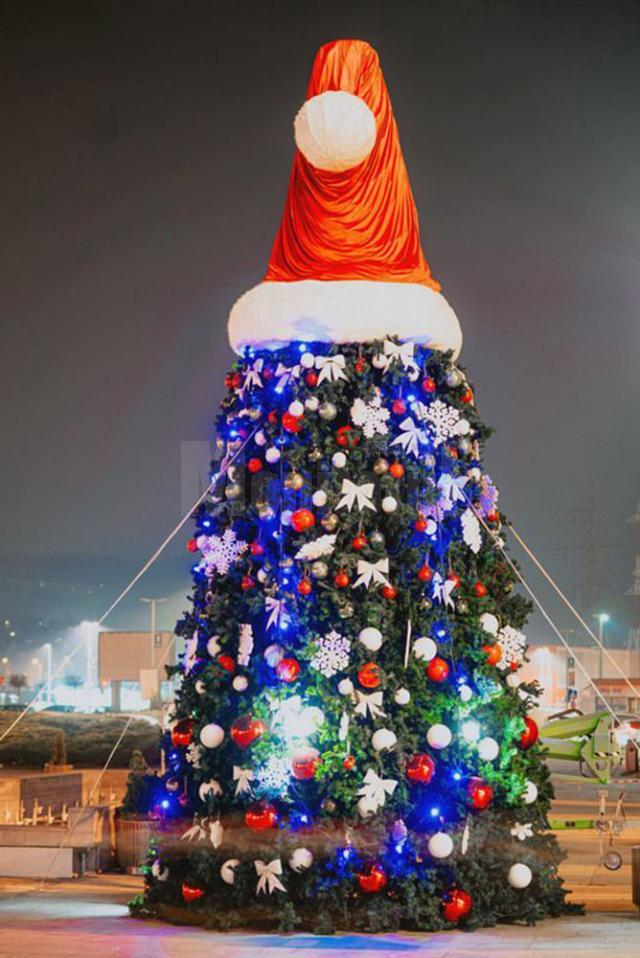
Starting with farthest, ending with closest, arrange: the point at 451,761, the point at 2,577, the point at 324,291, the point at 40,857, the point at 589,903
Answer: the point at 2,577, the point at 40,857, the point at 589,903, the point at 324,291, the point at 451,761

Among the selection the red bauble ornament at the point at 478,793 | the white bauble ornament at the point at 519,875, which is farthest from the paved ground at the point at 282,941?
the red bauble ornament at the point at 478,793

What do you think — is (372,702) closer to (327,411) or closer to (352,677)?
(352,677)

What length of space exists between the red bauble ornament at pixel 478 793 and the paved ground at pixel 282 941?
2.31 ft

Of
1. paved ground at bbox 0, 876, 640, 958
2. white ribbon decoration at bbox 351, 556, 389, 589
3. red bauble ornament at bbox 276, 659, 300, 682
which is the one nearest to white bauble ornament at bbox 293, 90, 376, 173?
white ribbon decoration at bbox 351, 556, 389, 589

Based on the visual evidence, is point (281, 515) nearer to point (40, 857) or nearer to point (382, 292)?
point (382, 292)

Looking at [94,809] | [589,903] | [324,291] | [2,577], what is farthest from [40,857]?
[2,577]

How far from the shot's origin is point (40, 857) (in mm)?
10539

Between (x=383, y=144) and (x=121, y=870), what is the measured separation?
6.58 meters

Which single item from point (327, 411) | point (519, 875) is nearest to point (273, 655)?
point (327, 411)

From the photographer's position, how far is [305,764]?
695cm

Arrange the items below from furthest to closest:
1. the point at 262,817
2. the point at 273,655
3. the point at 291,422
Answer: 1. the point at 291,422
2. the point at 273,655
3. the point at 262,817

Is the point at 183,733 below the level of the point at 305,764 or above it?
above

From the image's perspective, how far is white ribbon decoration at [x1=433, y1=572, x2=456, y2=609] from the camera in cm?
740

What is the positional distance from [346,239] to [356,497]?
5.77 feet
